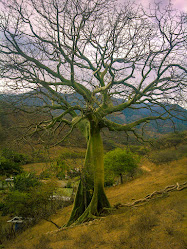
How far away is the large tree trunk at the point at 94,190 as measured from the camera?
24.0 ft

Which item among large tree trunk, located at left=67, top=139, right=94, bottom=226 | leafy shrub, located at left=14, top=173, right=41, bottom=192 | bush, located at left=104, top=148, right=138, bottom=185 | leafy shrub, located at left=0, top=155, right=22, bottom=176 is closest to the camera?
large tree trunk, located at left=67, top=139, right=94, bottom=226

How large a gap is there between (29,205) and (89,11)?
1126 centimetres

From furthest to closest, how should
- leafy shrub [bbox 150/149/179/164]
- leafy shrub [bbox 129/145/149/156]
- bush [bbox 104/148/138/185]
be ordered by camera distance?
1. leafy shrub [bbox 150/149/179/164]
2. bush [bbox 104/148/138/185]
3. leafy shrub [bbox 129/145/149/156]

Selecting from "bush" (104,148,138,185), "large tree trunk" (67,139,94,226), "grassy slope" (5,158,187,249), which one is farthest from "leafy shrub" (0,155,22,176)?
"grassy slope" (5,158,187,249)

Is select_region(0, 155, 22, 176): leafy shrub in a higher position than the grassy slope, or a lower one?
higher

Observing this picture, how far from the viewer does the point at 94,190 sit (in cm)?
742

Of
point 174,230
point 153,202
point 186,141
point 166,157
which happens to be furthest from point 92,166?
point 186,141

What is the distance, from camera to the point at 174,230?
4254 millimetres

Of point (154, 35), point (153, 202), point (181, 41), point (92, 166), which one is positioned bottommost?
point (153, 202)

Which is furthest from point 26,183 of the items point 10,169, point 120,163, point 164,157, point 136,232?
point 164,157

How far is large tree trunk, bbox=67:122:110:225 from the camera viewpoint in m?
7.30

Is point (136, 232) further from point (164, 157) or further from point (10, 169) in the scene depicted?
point (164, 157)

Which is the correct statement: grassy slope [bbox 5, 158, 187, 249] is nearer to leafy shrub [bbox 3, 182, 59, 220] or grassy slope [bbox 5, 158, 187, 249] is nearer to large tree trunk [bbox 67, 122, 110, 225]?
large tree trunk [bbox 67, 122, 110, 225]

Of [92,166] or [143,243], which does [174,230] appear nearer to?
[143,243]
